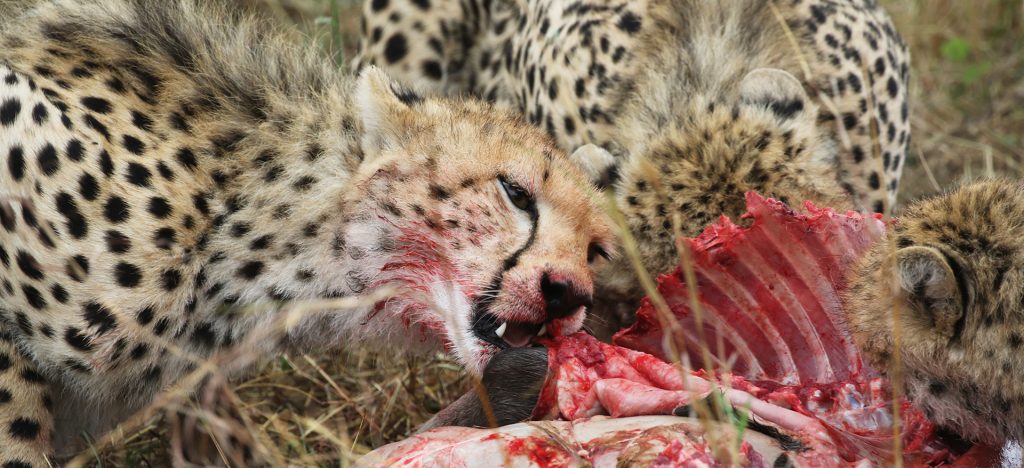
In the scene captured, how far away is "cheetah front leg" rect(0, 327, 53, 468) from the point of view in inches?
114

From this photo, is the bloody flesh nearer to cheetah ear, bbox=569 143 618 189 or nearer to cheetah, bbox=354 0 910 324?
cheetah, bbox=354 0 910 324

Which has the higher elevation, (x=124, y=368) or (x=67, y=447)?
(x=124, y=368)

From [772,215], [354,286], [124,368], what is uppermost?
[772,215]

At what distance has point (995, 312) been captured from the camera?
243 cm

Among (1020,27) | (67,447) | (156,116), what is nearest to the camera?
(156,116)

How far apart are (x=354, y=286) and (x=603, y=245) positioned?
62cm

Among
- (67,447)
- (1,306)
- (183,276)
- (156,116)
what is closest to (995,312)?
(183,276)

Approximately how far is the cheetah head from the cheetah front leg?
803mm

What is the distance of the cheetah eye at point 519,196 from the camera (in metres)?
3.01

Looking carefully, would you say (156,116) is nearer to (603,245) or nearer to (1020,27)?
(603,245)

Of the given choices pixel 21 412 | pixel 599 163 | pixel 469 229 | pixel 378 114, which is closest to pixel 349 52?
pixel 599 163

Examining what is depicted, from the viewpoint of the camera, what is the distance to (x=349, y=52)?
617 cm

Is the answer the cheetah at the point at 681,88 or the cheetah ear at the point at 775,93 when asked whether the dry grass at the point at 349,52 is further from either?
the cheetah ear at the point at 775,93

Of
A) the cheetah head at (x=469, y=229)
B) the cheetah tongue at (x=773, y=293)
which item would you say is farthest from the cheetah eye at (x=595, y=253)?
the cheetah tongue at (x=773, y=293)
